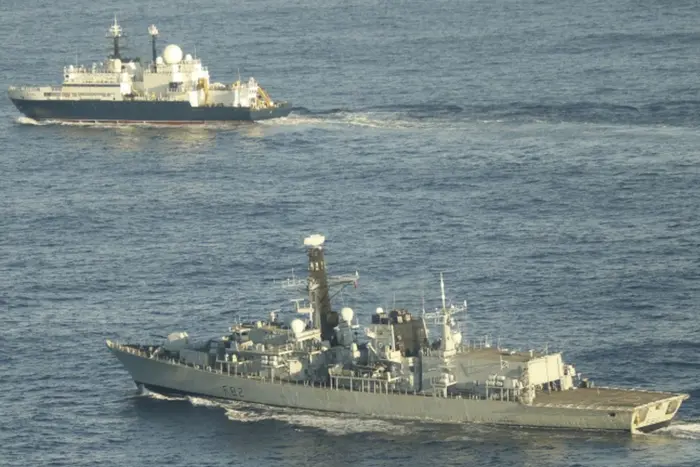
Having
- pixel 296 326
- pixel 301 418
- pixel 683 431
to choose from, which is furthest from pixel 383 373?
pixel 683 431

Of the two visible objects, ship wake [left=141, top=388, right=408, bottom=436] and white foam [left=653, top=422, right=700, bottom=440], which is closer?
white foam [left=653, top=422, right=700, bottom=440]

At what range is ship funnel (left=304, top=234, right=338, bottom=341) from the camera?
15050 cm

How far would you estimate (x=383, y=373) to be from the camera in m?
143

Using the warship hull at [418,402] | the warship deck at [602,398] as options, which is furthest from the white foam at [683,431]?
the warship deck at [602,398]

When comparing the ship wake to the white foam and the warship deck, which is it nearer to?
the warship deck

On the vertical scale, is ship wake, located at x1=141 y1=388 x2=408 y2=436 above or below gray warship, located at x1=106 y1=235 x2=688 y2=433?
below

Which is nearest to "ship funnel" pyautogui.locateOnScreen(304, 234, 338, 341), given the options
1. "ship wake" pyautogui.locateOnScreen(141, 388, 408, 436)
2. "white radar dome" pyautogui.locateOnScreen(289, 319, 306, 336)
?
"white radar dome" pyautogui.locateOnScreen(289, 319, 306, 336)

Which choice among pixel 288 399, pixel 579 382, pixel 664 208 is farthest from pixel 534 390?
pixel 664 208

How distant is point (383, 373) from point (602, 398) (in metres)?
15.7

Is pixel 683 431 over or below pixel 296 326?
below

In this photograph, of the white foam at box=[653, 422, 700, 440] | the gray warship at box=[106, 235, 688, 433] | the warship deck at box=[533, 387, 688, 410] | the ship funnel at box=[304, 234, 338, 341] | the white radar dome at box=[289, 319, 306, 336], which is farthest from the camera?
the ship funnel at box=[304, 234, 338, 341]

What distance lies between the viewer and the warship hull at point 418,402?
135000 mm

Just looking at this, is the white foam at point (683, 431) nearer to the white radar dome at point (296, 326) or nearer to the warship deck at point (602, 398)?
the warship deck at point (602, 398)

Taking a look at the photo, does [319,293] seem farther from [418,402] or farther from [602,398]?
[602,398]
